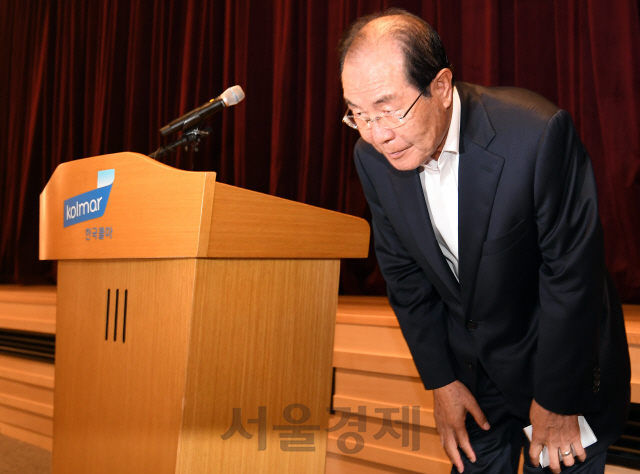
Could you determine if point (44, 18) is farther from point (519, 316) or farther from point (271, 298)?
point (519, 316)

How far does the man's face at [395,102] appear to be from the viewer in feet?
3.19

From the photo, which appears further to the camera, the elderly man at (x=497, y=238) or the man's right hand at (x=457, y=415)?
the man's right hand at (x=457, y=415)

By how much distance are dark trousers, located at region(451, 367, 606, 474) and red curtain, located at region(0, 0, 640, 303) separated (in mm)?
1480

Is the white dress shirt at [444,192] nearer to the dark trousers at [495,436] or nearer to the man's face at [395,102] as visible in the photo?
the man's face at [395,102]

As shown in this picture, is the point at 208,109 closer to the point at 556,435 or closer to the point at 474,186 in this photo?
the point at 474,186

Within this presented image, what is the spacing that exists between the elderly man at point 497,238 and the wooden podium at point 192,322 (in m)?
0.28

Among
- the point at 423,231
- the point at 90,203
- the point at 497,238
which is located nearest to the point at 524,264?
the point at 497,238

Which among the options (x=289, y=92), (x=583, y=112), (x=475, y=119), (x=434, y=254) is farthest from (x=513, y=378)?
(x=289, y=92)

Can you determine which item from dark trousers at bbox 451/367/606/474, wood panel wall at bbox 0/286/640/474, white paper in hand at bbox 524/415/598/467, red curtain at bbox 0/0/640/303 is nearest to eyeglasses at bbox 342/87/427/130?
dark trousers at bbox 451/367/606/474

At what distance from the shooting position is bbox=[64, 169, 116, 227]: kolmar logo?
1.34 m

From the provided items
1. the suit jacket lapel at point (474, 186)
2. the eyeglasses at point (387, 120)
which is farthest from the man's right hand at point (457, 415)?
the eyeglasses at point (387, 120)

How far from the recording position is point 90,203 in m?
1.39

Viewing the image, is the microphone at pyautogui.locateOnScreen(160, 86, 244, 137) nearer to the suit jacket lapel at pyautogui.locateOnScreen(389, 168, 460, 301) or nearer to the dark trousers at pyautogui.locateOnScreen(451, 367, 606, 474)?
the suit jacket lapel at pyautogui.locateOnScreen(389, 168, 460, 301)

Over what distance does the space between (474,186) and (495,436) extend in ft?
1.80
